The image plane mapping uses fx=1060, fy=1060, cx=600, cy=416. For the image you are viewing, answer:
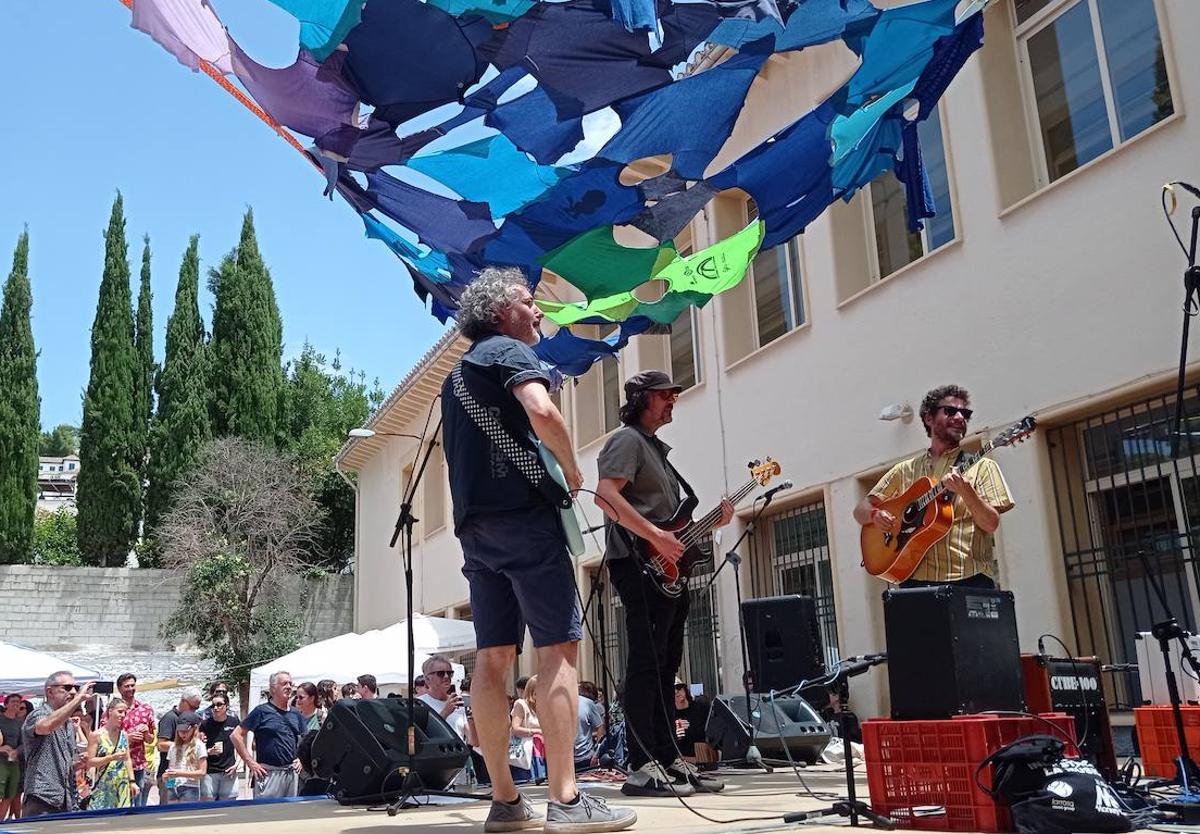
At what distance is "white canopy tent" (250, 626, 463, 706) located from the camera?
571 inches

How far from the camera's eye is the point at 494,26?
4633 millimetres

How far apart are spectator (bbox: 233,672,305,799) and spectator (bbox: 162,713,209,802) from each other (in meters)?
0.34

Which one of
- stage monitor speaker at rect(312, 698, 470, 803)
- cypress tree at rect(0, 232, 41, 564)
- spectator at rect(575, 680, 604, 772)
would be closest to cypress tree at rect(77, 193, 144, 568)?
cypress tree at rect(0, 232, 41, 564)

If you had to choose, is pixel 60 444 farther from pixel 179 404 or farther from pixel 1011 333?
pixel 1011 333

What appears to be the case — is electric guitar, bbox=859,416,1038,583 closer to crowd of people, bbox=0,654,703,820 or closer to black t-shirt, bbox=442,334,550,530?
black t-shirt, bbox=442,334,550,530

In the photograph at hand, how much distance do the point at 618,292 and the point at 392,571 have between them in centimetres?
2038

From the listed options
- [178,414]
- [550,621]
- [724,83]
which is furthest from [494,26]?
[178,414]

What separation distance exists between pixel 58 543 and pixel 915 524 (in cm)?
4216

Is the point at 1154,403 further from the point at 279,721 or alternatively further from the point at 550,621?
the point at 279,721

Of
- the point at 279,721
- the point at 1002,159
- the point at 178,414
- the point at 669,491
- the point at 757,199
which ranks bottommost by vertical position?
the point at 279,721

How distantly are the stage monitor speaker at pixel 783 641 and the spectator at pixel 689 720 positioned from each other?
55 centimetres

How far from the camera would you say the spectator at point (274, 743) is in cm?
915

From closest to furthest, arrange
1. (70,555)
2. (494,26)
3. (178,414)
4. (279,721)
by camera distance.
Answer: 1. (494,26)
2. (279,721)
3. (178,414)
4. (70,555)

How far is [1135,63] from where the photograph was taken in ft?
25.2
